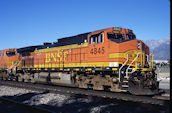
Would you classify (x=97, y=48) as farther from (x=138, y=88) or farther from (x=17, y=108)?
(x=17, y=108)

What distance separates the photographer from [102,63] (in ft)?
33.3

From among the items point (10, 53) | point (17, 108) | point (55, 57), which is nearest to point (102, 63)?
point (55, 57)

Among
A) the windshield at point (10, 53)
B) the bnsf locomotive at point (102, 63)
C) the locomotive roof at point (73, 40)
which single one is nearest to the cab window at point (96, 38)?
the bnsf locomotive at point (102, 63)

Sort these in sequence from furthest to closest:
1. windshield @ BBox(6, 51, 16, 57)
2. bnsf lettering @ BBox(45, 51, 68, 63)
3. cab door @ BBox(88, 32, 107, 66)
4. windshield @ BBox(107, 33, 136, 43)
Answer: windshield @ BBox(6, 51, 16, 57) < bnsf lettering @ BBox(45, 51, 68, 63) < cab door @ BBox(88, 32, 107, 66) < windshield @ BBox(107, 33, 136, 43)

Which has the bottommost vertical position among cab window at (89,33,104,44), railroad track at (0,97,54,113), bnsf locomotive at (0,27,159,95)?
railroad track at (0,97,54,113)

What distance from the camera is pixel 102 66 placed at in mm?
10070

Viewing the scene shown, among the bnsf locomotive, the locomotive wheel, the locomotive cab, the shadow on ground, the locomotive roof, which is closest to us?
the shadow on ground

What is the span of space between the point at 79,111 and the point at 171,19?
16.7ft

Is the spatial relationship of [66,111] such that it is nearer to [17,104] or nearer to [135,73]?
[17,104]

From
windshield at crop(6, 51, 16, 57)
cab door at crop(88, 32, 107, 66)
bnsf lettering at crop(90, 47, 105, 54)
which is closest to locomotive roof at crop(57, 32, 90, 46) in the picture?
cab door at crop(88, 32, 107, 66)

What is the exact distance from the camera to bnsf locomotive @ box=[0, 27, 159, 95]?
29.3ft

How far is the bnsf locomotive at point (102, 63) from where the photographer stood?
8.94m

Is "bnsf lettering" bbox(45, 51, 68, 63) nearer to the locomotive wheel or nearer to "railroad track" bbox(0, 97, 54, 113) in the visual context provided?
"railroad track" bbox(0, 97, 54, 113)

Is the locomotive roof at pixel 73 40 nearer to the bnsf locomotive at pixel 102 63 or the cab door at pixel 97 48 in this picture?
the bnsf locomotive at pixel 102 63
